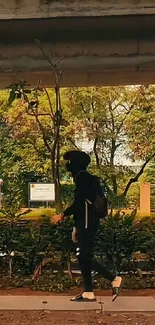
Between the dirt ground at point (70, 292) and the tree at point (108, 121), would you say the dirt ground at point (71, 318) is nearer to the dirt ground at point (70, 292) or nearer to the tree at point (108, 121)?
the dirt ground at point (70, 292)

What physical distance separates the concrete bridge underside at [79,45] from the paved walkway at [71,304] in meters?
4.17

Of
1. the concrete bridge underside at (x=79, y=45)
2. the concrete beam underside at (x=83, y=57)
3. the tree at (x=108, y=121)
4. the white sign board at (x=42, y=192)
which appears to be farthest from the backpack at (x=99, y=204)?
the tree at (x=108, y=121)

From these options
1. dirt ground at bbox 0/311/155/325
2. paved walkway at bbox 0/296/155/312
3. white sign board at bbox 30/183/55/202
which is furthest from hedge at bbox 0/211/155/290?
white sign board at bbox 30/183/55/202

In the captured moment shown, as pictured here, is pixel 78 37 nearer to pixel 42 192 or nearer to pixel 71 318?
pixel 71 318

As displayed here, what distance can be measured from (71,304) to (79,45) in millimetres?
4565

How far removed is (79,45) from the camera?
882cm

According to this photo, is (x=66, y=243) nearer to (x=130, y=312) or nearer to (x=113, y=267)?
(x=113, y=267)

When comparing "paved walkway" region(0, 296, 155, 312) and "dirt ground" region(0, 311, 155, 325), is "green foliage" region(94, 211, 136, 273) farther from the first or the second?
"dirt ground" region(0, 311, 155, 325)

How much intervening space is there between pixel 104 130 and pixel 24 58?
13588 millimetres

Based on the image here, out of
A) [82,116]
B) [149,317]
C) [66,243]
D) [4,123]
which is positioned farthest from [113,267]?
[4,123]

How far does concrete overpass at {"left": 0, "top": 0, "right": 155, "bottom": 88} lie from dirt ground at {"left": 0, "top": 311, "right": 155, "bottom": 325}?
4469 millimetres

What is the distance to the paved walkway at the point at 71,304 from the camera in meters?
6.27

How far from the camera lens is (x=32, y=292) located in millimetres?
7242

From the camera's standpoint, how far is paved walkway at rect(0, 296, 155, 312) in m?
6.27
